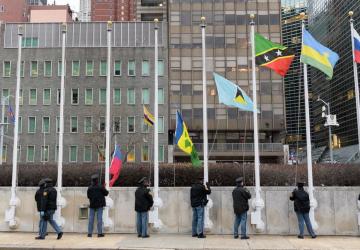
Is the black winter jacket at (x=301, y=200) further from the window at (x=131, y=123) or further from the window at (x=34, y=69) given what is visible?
the window at (x=34, y=69)

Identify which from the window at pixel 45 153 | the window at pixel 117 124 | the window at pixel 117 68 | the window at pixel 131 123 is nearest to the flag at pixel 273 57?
the window at pixel 117 124

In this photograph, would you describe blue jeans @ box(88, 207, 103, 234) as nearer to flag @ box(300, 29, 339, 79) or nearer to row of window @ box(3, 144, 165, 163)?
flag @ box(300, 29, 339, 79)

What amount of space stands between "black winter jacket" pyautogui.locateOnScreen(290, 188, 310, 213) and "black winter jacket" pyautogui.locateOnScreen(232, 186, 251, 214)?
142cm

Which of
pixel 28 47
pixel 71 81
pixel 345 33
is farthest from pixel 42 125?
pixel 345 33

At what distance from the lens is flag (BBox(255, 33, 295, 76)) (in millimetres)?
14930

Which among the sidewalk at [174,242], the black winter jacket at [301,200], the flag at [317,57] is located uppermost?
the flag at [317,57]

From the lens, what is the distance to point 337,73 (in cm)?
8088

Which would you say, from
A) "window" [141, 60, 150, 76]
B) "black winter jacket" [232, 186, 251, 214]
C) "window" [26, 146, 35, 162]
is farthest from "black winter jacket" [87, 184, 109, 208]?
"window" [26, 146, 35, 162]

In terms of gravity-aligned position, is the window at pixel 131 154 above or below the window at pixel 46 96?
below

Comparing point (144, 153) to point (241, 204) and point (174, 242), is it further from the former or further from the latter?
point (174, 242)

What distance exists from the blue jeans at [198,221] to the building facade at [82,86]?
162ft

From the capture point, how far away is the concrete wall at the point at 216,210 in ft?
47.7

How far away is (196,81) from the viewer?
6575cm

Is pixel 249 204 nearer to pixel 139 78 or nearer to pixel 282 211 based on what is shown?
pixel 282 211
